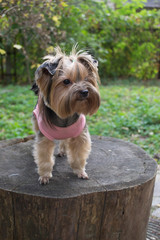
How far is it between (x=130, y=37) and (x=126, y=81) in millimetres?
2136

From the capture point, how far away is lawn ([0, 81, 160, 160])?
18.9 feet

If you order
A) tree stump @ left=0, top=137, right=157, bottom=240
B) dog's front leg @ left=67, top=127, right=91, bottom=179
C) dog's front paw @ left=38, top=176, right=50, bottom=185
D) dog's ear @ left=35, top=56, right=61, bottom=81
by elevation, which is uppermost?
dog's ear @ left=35, top=56, right=61, bottom=81

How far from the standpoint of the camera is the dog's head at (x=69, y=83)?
2.37 m

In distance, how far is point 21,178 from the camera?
2709 millimetres

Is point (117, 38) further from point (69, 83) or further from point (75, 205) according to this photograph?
point (75, 205)

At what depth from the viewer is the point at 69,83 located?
241 centimetres

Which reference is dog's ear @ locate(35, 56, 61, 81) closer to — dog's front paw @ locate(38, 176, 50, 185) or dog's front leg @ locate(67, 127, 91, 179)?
dog's front leg @ locate(67, 127, 91, 179)

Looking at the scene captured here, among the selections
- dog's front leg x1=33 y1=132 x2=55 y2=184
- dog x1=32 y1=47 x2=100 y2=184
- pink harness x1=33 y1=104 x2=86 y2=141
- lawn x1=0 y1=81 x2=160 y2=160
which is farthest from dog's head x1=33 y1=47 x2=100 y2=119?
lawn x1=0 y1=81 x2=160 y2=160

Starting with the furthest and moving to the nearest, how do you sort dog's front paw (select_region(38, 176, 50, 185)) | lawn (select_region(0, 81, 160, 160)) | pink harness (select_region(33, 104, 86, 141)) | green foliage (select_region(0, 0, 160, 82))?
green foliage (select_region(0, 0, 160, 82)) < lawn (select_region(0, 81, 160, 160)) < pink harness (select_region(33, 104, 86, 141)) < dog's front paw (select_region(38, 176, 50, 185))

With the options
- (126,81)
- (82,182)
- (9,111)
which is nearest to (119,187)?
(82,182)

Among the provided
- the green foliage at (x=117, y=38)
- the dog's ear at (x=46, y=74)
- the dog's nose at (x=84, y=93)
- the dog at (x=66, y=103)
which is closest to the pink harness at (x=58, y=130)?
the dog at (x=66, y=103)

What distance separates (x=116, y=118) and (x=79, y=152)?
3981mm

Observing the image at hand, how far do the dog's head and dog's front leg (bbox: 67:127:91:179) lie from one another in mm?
439

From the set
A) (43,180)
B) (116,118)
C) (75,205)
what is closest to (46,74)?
(43,180)
